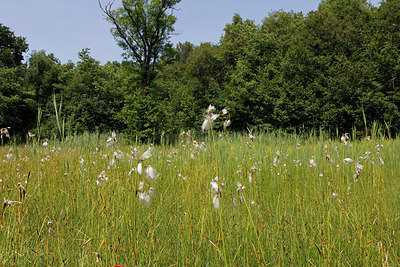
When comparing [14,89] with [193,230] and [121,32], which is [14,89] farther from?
[193,230]

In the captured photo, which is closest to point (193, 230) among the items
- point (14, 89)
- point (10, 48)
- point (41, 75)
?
point (14, 89)

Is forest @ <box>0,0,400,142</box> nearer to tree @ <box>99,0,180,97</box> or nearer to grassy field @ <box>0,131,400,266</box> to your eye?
tree @ <box>99,0,180,97</box>

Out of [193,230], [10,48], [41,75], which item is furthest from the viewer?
[41,75]

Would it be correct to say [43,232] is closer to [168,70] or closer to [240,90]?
[240,90]

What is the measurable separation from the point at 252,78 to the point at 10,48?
107ft

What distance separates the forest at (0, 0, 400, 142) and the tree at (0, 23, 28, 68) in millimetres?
136

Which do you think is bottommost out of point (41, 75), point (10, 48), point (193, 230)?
point (193, 230)

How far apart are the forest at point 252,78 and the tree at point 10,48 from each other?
0.44 ft

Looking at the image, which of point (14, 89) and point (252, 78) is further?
point (14, 89)

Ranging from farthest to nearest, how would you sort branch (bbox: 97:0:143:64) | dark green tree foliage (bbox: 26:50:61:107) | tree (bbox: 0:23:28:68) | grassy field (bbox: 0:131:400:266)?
dark green tree foliage (bbox: 26:50:61:107) → tree (bbox: 0:23:28:68) → branch (bbox: 97:0:143:64) → grassy field (bbox: 0:131:400:266)

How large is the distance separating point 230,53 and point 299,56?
32.0 ft

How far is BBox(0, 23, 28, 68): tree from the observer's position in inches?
1287

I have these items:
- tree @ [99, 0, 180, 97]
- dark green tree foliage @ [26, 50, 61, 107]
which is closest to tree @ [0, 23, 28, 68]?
dark green tree foliage @ [26, 50, 61, 107]

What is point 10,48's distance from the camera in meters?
34.0
